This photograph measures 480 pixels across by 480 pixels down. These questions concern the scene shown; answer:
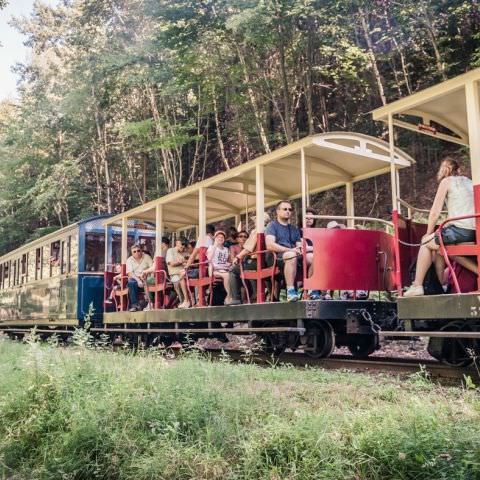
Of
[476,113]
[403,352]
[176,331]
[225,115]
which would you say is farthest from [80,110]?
[476,113]

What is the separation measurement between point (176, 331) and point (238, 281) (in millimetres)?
1626

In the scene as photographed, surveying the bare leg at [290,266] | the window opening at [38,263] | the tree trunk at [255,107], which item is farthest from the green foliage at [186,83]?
the bare leg at [290,266]

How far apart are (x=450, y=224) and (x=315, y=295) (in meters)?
2.33

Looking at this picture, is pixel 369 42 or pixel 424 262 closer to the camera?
pixel 424 262

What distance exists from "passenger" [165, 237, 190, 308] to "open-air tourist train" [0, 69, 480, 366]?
0.20 m

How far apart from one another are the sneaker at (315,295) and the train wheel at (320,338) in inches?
13.3

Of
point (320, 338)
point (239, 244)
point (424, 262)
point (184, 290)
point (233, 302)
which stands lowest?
point (320, 338)

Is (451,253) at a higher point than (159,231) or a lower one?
lower

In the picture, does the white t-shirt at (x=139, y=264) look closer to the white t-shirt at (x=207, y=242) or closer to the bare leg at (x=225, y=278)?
the white t-shirt at (x=207, y=242)

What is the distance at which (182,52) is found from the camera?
16719mm

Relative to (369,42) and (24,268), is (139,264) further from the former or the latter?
(369,42)

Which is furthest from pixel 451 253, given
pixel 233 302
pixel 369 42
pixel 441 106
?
pixel 369 42

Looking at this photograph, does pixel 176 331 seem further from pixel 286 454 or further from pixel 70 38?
pixel 70 38

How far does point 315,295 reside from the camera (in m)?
7.70
